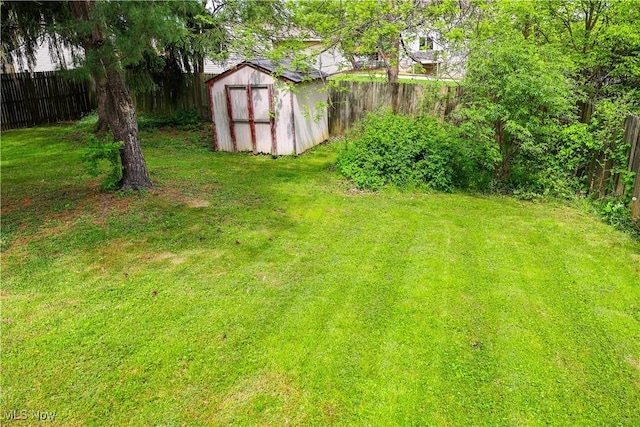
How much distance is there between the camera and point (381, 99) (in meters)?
9.86

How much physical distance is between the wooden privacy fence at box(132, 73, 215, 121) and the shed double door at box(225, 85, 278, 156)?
121 inches

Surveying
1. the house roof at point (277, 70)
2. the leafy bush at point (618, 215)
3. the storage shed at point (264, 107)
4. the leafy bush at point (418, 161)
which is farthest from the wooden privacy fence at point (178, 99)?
the leafy bush at point (618, 215)

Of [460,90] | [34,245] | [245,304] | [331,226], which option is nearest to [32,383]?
[245,304]

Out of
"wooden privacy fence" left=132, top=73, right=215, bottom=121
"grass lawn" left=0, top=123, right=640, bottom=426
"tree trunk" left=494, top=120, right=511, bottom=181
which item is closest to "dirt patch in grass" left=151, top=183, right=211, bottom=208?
"grass lawn" left=0, top=123, right=640, bottom=426

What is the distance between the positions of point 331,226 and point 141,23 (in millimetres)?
3185

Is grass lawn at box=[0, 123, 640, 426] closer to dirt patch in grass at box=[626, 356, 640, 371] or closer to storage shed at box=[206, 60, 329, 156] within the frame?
dirt patch in grass at box=[626, 356, 640, 371]

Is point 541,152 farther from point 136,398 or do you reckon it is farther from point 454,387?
point 136,398

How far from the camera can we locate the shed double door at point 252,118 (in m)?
8.95

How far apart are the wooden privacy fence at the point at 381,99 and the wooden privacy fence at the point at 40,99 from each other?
7412 millimetres

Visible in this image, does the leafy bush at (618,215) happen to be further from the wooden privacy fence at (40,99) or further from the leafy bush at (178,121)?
the wooden privacy fence at (40,99)

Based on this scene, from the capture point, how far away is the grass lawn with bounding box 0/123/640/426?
2648mm

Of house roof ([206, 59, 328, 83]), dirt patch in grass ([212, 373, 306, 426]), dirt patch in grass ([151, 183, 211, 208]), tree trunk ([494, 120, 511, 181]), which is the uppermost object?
house roof ([206, 59, 328, 83])

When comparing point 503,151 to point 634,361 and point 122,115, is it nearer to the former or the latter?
point 634,361

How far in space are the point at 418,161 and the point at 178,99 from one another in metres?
8.64
